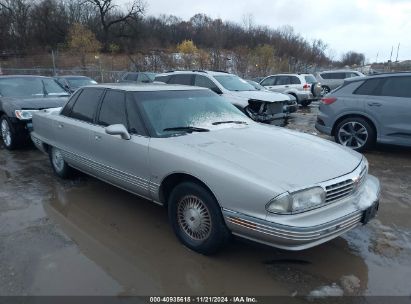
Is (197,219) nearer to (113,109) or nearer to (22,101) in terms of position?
(113,109)

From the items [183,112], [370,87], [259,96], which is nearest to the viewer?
[183,112]

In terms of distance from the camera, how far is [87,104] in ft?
16.4

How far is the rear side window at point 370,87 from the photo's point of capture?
741cm

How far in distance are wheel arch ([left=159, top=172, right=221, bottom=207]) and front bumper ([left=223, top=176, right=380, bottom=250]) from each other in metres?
0.45

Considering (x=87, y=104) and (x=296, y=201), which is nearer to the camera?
(x=296, y=201)

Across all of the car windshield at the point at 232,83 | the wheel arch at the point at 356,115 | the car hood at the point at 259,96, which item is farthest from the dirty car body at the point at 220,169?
the car windshield at the point at 232,83

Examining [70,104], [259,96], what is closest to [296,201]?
[70,104]

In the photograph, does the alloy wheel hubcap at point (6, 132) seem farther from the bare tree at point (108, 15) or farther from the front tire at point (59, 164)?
the bare tree at point (108, 15)

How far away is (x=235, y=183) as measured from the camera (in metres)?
3.01

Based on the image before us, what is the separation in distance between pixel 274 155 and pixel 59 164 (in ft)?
12.2

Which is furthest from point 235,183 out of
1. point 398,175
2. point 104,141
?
point 398,175

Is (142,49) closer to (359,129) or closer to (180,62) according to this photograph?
(180,62)

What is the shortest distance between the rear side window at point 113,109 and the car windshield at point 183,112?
9.7 inches

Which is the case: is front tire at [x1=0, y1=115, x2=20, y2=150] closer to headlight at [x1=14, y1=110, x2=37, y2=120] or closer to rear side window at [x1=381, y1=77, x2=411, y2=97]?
headlight at [x1=14, y1=110, x2=37, y2=120]
